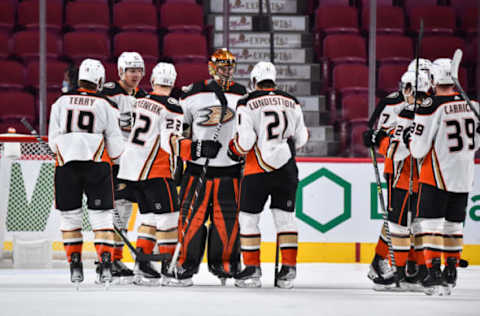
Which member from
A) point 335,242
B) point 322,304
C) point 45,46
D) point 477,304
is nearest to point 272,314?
point 322,304

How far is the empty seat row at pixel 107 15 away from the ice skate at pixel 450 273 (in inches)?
170

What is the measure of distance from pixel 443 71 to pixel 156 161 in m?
1.93

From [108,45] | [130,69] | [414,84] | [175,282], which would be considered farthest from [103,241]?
[108,45]

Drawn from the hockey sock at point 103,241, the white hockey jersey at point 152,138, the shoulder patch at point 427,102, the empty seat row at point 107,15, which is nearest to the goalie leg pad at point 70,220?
the hockey sock at point 103,241

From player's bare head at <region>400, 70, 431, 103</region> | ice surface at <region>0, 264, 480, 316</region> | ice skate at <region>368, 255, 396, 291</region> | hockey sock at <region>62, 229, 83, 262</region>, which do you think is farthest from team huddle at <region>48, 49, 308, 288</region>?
player's bare head at <region>400, 70, 431, 103</region>

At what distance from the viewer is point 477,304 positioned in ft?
15.2

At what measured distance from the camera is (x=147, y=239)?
5.67 metres

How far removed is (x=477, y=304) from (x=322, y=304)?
2.84 ft

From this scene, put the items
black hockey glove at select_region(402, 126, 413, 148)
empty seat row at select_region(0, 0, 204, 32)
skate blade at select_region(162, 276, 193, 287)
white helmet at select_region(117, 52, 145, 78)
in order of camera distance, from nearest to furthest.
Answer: black hockey glove at select_region(402, 126, 413, 148), skate blade at select_region(162, 276, 193, 287), white helmet at select_region(117, 52, 145, 78), empty seat row at select_region(0, 0, 204, 32)

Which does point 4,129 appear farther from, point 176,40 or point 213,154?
point 213,154

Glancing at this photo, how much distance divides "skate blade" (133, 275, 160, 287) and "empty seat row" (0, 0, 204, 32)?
3.00 m

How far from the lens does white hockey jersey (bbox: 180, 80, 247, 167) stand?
5578 mm

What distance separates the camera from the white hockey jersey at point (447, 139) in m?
4.99

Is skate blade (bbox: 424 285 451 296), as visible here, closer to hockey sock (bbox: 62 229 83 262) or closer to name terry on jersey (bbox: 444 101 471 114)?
name terry on jersey (bbox: 444 101 471 114)
